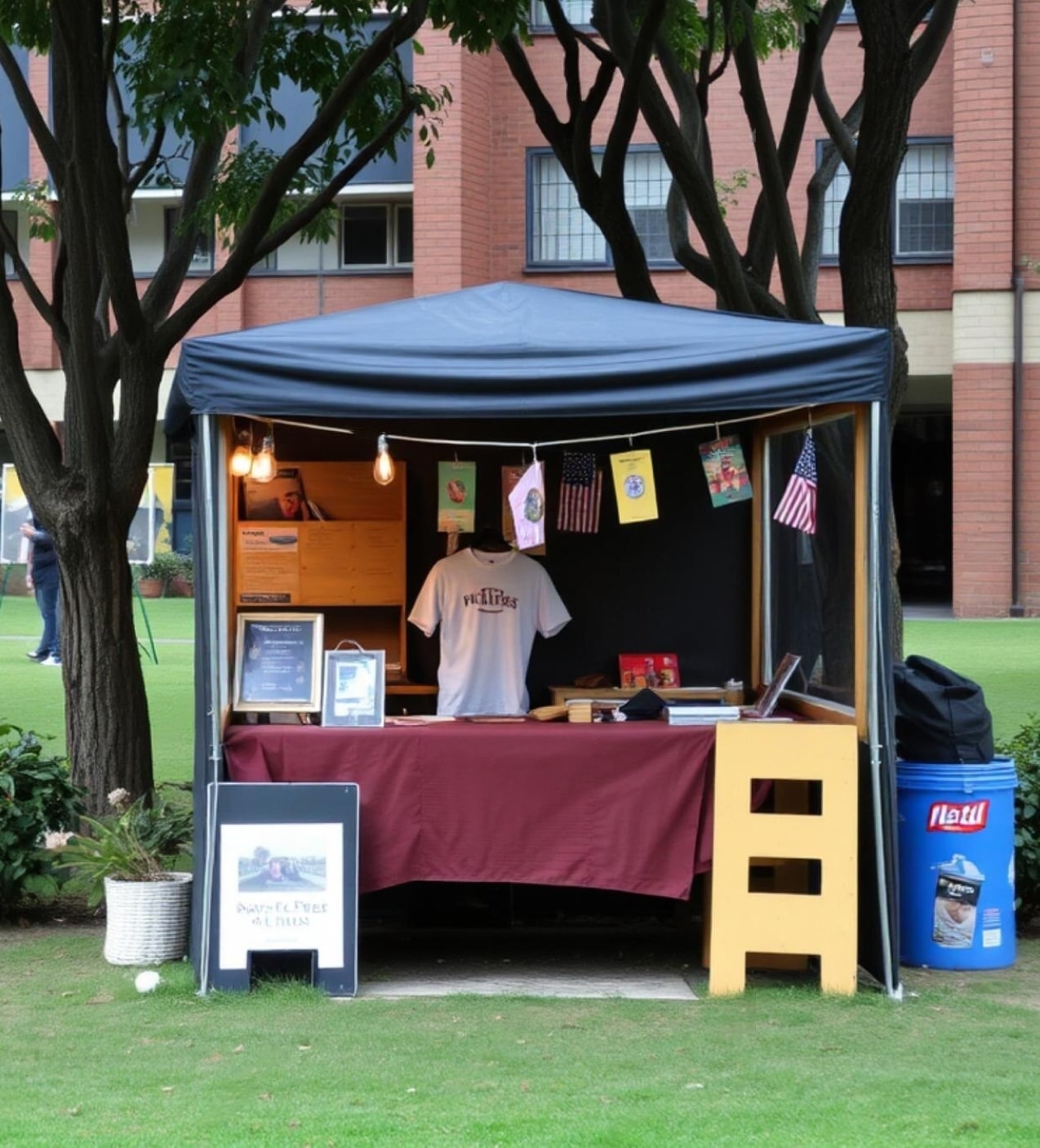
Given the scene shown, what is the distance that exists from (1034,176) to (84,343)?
17723 millimetres

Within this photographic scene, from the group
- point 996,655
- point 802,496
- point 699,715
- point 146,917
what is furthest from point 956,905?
point 996,655

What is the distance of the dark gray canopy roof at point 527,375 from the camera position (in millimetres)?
6805

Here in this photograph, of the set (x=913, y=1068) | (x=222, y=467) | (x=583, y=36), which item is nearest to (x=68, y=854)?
(x=222, y=467)

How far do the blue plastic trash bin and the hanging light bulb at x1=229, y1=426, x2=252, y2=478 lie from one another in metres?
3.21

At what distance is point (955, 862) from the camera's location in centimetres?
729

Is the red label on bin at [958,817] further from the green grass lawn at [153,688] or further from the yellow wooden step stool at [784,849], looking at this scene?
the green grass lawn at [153,688]

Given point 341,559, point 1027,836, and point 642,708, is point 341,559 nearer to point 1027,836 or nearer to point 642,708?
point 642,708

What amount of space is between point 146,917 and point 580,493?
3074 mm

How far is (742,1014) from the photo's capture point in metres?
6.56

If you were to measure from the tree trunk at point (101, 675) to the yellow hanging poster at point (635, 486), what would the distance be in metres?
2.86

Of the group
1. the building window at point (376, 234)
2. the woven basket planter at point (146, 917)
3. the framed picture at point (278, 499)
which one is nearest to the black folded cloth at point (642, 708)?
the woven basket planter at point (146, 917)

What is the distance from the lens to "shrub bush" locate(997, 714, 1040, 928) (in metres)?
7.85

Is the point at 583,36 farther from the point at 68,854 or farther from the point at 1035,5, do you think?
the point at 1035,5

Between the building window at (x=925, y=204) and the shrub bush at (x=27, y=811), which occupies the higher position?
the building window at (x=925, y=204)
